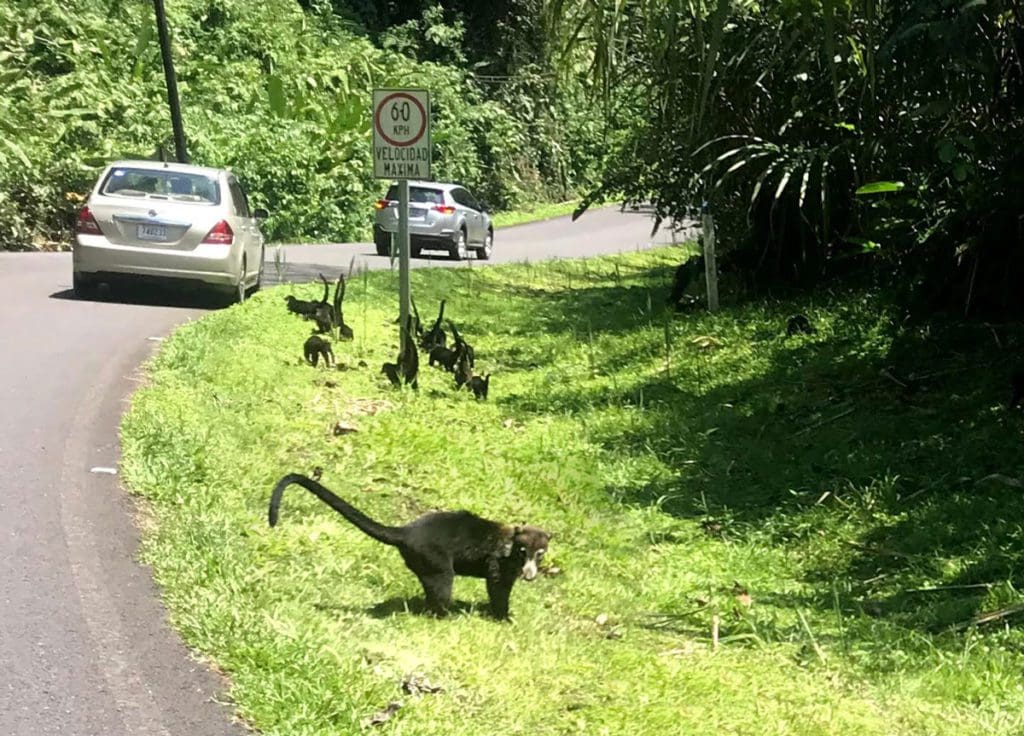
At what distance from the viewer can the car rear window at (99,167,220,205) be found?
14.4m

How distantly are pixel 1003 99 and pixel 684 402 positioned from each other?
3.51m

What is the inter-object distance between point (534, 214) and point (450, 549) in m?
36.0

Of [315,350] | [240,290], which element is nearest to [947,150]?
[315,350]

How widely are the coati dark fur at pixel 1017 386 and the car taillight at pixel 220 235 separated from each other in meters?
8.51

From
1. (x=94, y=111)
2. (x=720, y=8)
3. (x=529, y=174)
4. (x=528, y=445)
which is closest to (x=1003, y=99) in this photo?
(x=528, y=445)

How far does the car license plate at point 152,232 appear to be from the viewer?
14117 mm

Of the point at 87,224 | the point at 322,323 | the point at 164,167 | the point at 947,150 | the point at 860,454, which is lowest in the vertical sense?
the point at 860,454

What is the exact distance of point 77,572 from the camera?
5.67 meters

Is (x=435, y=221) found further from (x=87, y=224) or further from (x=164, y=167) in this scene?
(x=87, y=224)

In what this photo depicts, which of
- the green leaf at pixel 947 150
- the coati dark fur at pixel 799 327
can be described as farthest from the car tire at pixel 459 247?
the green leaf at pixel 947 150

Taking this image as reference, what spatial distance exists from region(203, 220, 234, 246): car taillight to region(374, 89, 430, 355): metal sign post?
3822 millimetres

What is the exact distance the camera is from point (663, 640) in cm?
604

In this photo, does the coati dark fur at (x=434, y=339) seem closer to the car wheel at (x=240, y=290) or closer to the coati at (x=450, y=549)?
the car wheel at (x=240, y=290)

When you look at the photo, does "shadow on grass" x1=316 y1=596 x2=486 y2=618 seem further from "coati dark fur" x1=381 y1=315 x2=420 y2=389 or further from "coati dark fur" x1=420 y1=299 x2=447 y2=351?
"coati dark fur" x1=420 y1=299 x2=447 y2=351
